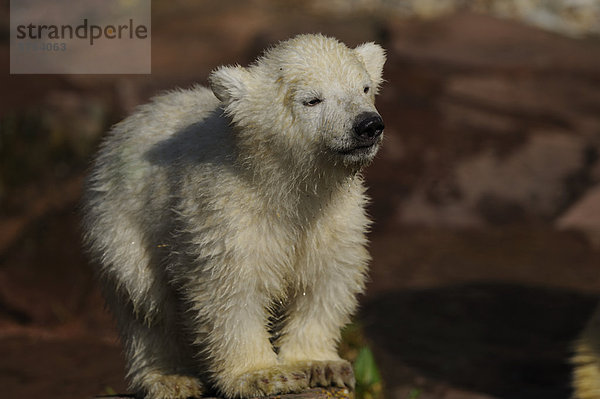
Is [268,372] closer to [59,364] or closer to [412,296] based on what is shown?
[59,364]

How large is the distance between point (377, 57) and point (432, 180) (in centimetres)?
851

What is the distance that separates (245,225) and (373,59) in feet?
4.10

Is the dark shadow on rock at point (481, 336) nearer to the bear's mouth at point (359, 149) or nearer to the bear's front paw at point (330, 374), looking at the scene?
the bear's front paw at point (330, 374)

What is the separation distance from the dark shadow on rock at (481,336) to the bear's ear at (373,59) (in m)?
4.42

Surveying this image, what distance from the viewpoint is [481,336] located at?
9.86m

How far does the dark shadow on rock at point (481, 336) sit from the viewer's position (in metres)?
8.72

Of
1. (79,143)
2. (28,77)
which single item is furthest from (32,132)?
(28,77)

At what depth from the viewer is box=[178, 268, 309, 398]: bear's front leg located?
15.0ft

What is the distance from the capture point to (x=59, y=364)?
377 inches

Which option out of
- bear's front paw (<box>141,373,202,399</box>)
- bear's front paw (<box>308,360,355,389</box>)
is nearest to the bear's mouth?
bear's front paw (<box>308,360,355,389</box>)

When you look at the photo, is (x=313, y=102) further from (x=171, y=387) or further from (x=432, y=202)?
(x=432, y=202)

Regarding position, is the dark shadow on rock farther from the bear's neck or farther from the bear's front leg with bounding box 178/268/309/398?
the bear's neck

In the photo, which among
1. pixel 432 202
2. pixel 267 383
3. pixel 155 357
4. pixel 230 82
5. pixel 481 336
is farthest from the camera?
pixel 432 202

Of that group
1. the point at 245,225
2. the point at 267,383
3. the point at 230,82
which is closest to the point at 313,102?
the point at 230,82
